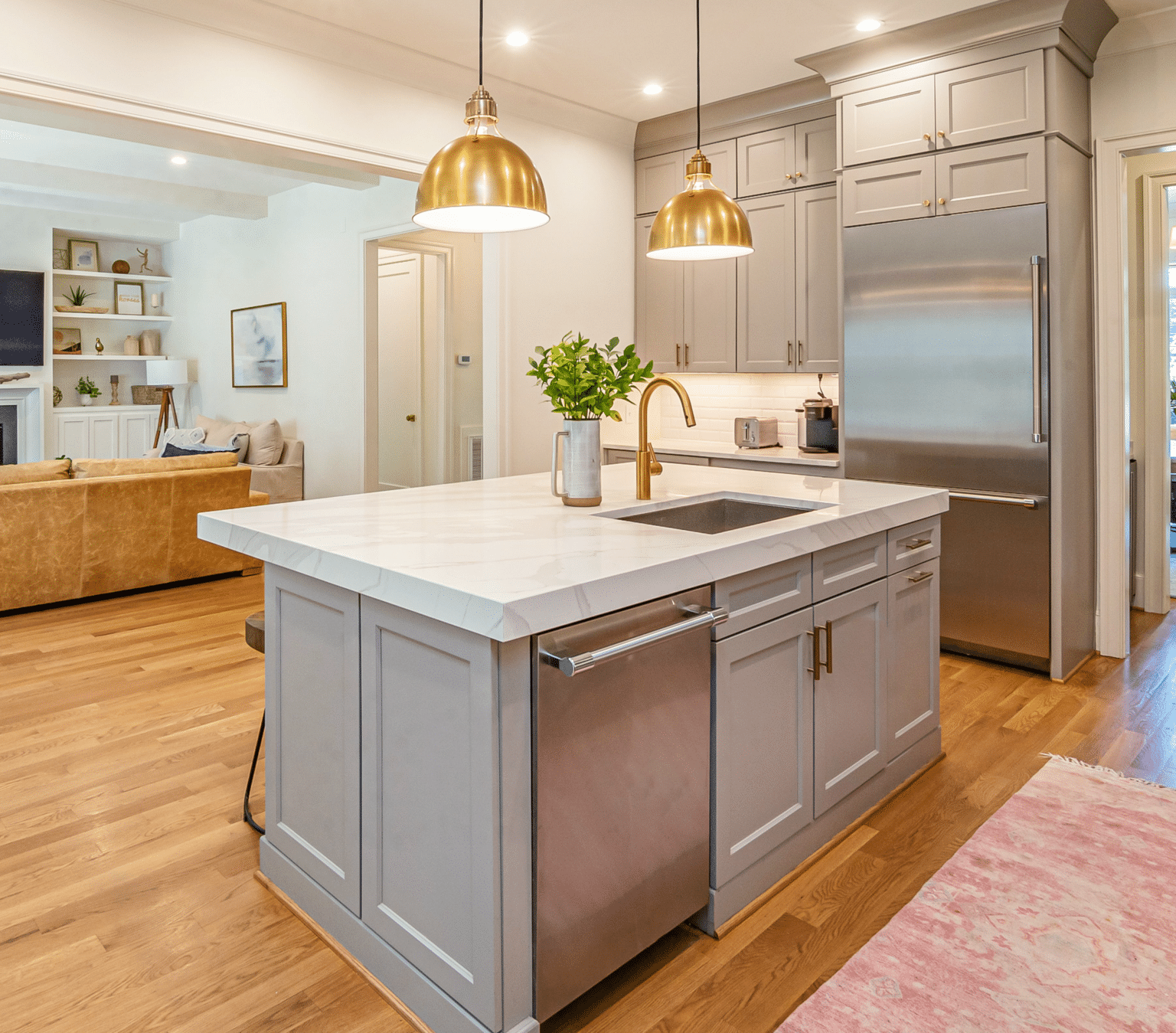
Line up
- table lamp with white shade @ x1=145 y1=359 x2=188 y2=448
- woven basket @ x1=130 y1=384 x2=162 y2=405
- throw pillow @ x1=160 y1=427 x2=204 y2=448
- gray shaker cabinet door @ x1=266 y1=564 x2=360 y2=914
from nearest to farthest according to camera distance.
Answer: gray shaker cabinet door @ x1=266 y1=564 x2=360 y2=914, throw pillow @ x1=160 y1=427 x2=204 y2=448, table lamp with white shade @ x1=145 y1=359 x2=188 y2=448, woven basket @ x1=130 y1=384 x2=162 y2=405

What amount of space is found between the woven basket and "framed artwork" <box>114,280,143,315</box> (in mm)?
791

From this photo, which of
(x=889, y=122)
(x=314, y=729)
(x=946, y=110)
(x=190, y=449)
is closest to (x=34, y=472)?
(x=190, y=449)

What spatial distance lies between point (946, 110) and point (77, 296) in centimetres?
878

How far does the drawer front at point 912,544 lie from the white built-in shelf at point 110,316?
9.05m

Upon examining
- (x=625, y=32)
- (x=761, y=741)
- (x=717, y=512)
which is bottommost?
(x=761, y=741)

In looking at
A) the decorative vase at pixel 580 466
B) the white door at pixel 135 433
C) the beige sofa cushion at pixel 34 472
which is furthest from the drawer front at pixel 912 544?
the white door at pixel 135 433

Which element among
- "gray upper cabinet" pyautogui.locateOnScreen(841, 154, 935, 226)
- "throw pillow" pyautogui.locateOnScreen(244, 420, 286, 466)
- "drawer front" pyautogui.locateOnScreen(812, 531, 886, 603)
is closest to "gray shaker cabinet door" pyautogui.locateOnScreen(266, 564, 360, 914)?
"drawer front" pyautogui.locateOnScreen(812, 531, 886, 603)

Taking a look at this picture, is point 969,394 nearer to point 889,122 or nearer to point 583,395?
point 889,122

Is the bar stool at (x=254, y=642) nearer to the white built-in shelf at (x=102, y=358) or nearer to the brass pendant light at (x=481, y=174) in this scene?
the brass pendant light at (x=481, y=174)

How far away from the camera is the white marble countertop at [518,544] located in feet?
5.02

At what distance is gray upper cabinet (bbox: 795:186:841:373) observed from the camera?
14.7 feet

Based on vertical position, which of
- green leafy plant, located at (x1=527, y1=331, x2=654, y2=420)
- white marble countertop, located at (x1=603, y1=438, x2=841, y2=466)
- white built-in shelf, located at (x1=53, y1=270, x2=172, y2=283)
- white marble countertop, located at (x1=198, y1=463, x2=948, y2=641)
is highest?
white built-in shelf, located at (x1=53, y1=270, x2=172, y2=283)

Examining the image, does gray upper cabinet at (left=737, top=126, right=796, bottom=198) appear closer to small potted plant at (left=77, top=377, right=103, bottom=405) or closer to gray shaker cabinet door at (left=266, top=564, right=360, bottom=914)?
gray shaker cabinet door at (left=266, top=564, right=360, bottom=914)

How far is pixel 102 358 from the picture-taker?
911 centimetres
